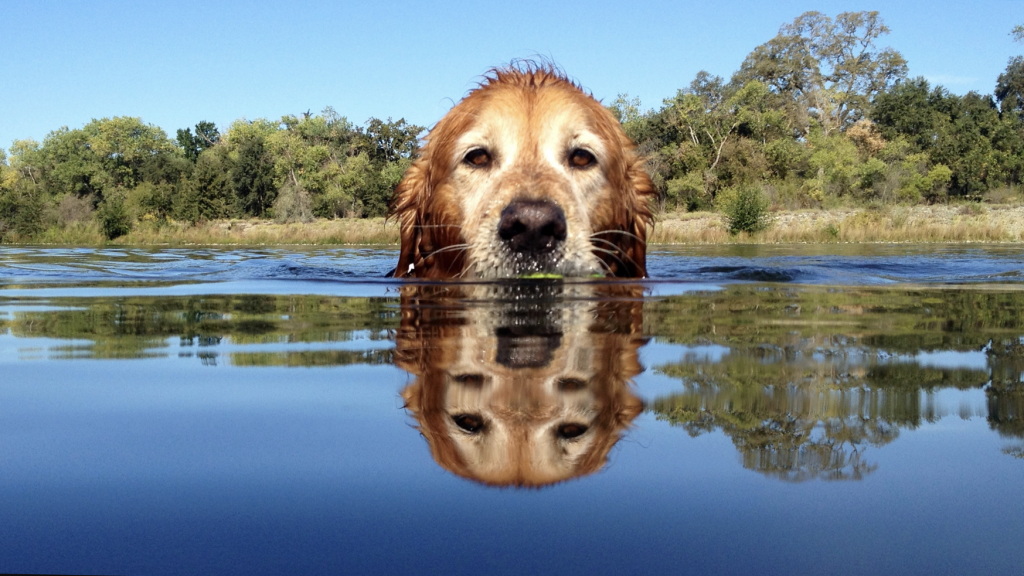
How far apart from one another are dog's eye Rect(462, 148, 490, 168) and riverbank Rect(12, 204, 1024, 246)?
17.4 m

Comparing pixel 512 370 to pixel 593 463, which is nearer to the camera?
pixel 593 463

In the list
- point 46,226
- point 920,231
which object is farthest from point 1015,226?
point 46,226

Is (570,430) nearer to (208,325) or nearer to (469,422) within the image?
(469,422)

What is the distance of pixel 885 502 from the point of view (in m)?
1.14

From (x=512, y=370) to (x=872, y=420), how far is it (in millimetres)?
820

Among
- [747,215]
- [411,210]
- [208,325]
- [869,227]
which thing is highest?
[747,215]

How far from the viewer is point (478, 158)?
5.73m

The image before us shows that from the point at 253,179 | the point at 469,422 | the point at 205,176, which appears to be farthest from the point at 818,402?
the point at 253,179

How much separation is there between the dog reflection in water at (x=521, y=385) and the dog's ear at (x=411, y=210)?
9.03ft

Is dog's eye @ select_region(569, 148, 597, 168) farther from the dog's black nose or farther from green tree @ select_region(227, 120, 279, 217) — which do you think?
green tree @ select_region(227, 120, 279, 217)

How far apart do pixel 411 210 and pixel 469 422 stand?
210 inches

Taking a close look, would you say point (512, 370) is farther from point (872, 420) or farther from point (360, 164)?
point (360, 164)

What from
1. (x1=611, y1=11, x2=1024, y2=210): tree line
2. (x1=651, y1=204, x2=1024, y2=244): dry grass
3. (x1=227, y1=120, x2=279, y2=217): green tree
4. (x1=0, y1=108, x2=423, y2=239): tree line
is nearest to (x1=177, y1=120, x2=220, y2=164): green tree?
(x1=0, y1=108, x2=423, y2=239): tree line

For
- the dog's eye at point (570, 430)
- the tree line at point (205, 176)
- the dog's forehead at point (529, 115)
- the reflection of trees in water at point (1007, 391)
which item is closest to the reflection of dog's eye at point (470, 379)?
the dog's eye at point (570, 430)
